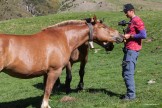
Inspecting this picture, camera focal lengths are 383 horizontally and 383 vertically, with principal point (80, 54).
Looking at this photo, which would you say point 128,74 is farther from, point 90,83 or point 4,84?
point 4,84

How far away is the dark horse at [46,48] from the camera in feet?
27.8

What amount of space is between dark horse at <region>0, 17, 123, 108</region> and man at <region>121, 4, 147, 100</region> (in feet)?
1.08

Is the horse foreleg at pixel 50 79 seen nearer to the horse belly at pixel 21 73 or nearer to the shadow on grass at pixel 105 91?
the horse belly at pixel 21 73

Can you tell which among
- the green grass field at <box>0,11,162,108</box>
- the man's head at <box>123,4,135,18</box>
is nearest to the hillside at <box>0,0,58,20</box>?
the green grass field at <box>0,11,162,108</box>

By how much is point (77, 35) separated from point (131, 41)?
55.4 inches

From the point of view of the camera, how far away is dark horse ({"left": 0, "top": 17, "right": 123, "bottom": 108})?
8484 mm

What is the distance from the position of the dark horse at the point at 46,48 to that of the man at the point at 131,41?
0.33m

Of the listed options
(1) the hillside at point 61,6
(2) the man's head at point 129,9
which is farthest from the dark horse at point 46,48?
(1) the hillside at point 61,6

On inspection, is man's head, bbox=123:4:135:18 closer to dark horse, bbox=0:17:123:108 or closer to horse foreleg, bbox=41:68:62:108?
dark horse, bbox=0:17:123:108

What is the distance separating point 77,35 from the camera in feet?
31.4

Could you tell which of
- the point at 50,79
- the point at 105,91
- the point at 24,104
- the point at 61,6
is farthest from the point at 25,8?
the point at 50,79

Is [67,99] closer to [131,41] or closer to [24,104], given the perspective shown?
[24,104]

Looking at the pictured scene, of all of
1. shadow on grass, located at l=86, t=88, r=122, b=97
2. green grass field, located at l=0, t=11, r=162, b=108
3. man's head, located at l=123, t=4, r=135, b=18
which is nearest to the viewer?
man's head, located at l=123, t=4, r=135, b=18

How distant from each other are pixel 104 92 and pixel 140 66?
244 inches
